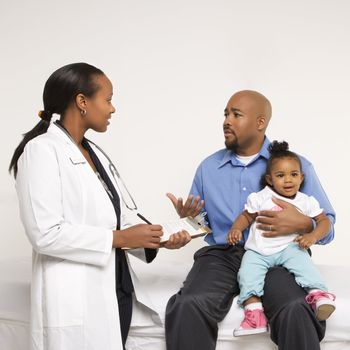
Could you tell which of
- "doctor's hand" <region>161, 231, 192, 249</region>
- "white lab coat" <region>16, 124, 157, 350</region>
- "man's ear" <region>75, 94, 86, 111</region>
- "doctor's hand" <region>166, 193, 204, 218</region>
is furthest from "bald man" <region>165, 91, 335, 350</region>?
"man's ear" <region>75, 94, 86, 111</region>

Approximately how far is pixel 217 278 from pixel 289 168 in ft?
1.87

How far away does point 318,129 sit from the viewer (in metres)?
4.45

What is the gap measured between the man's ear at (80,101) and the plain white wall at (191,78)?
5.83 ft

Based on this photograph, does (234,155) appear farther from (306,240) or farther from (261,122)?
(306,240)

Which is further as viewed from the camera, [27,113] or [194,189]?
[27,113]

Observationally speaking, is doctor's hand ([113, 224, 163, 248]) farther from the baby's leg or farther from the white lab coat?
the baby's leg

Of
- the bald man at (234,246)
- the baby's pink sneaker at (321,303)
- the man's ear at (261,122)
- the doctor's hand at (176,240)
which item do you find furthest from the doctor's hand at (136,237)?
the man's ear at (261,122)

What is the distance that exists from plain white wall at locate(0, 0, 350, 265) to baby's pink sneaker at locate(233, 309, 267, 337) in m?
1.76

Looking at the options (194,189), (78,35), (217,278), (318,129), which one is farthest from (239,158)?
(78,35)

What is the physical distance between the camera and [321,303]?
245cm

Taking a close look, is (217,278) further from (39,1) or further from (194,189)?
(39,1)

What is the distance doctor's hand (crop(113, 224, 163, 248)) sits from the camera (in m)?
2.52

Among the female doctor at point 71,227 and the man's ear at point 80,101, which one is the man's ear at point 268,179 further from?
the man's ear at point 80,101

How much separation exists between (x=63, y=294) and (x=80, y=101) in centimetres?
76
